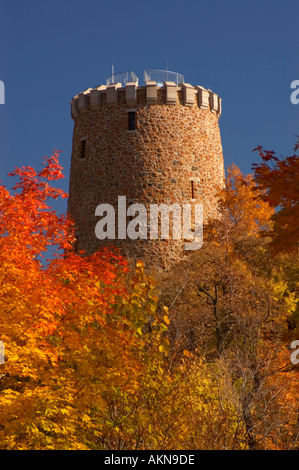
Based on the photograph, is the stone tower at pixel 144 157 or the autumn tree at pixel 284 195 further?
the stone tower at pixel 144 157

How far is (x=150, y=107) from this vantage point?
35.8 meters

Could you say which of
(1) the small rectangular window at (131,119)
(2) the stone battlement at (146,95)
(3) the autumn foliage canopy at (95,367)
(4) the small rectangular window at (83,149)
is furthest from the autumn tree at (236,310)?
(4) the small rectangular window at (83,149)

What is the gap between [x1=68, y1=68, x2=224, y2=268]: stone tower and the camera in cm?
3450

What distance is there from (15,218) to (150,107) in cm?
2007

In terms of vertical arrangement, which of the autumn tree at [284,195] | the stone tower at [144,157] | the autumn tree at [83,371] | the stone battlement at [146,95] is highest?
the stone battlement at [146,95]

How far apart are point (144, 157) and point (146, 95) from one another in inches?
142

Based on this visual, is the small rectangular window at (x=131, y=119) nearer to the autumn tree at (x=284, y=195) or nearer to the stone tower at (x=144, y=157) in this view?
the stone tower at (x=144, y=157)

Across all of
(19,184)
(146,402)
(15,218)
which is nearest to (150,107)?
(19,184)

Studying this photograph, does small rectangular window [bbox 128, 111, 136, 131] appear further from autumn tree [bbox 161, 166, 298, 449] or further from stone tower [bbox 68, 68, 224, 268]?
autumn tree [bbox 161, 166, 298, 449]

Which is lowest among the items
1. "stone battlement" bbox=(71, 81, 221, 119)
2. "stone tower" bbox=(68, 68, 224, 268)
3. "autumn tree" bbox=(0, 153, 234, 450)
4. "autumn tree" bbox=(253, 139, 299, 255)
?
"autumn tree" bbox=(0, 153, 234, 450)

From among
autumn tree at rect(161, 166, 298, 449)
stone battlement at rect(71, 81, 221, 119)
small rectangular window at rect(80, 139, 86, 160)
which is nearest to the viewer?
autumn tree at rect(161, 166, 298, 449)

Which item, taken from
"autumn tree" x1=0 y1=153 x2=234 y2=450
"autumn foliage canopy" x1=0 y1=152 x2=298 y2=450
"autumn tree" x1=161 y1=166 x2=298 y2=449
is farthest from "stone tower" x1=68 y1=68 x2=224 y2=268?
"autumn tree" x1=0 y1=153 x2=234 y2=450

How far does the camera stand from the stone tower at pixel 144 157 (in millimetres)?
34500

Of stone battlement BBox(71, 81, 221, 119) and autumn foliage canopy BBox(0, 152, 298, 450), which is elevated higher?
stone battlement BBox(71, 81, 221, 119)
